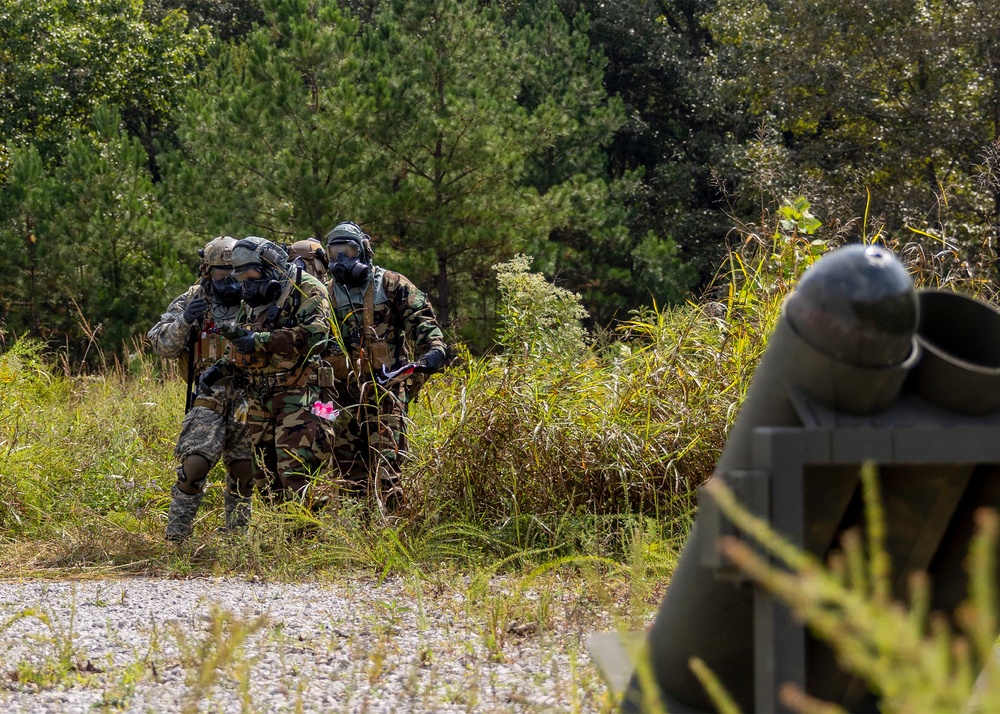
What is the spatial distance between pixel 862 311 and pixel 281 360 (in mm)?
4810

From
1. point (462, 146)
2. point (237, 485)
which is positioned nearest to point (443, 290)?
point (462, 146)

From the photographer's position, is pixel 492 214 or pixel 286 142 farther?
pixel 492 214

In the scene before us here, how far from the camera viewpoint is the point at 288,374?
643 cm

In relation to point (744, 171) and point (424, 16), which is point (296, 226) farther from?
point (744, 171)

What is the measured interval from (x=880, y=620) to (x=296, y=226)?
1242 centimetres

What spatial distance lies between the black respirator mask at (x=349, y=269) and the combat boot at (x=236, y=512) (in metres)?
1.37

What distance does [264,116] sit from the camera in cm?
1333

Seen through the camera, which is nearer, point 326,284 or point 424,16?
point 326,284

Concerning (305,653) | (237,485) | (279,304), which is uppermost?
(279,304)

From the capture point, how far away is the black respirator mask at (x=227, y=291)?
249 inches

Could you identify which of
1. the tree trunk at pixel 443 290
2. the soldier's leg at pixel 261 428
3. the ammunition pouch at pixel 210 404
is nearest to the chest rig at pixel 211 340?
the ammunition pouch at pixel 210 404

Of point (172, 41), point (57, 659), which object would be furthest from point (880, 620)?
point (172, 41)

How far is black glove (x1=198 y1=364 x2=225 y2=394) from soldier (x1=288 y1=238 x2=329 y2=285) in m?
1.08

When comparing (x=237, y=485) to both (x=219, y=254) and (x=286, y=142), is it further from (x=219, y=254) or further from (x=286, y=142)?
(x=286, y=142)
